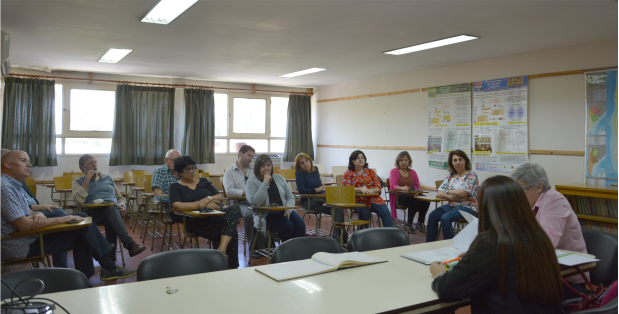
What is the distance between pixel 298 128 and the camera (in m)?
10.1

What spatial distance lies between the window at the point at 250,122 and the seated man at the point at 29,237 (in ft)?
17.9

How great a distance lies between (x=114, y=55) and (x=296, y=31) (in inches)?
125

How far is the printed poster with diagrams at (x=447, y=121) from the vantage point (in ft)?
22.8

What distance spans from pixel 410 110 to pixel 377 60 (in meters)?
1.56

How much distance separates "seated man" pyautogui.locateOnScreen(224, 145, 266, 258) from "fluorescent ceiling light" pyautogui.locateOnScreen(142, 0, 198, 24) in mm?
1828

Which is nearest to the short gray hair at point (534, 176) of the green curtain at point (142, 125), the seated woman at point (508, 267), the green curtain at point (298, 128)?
the seated woman at point (508, 267)

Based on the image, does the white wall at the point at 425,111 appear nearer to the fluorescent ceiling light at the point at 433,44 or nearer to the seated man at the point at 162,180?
the fluorescent ceiling light at the point at 433,44

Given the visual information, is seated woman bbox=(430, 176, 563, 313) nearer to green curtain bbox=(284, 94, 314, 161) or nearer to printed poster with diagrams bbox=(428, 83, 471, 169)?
printed poster with diagrams bbox=(428, 83, 471, 169)

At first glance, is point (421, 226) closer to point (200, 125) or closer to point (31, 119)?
point (200, 125)

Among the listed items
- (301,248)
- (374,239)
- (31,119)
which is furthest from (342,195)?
(31,119)

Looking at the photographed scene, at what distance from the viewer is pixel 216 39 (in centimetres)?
537

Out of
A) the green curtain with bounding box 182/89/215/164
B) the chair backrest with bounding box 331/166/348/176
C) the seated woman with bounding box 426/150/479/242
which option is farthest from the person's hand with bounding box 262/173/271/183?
the green curtain with bounding box 182/89/215/164

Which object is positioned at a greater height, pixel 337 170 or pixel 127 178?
pixel 337 170

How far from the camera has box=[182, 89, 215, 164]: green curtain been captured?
8.84 metres
